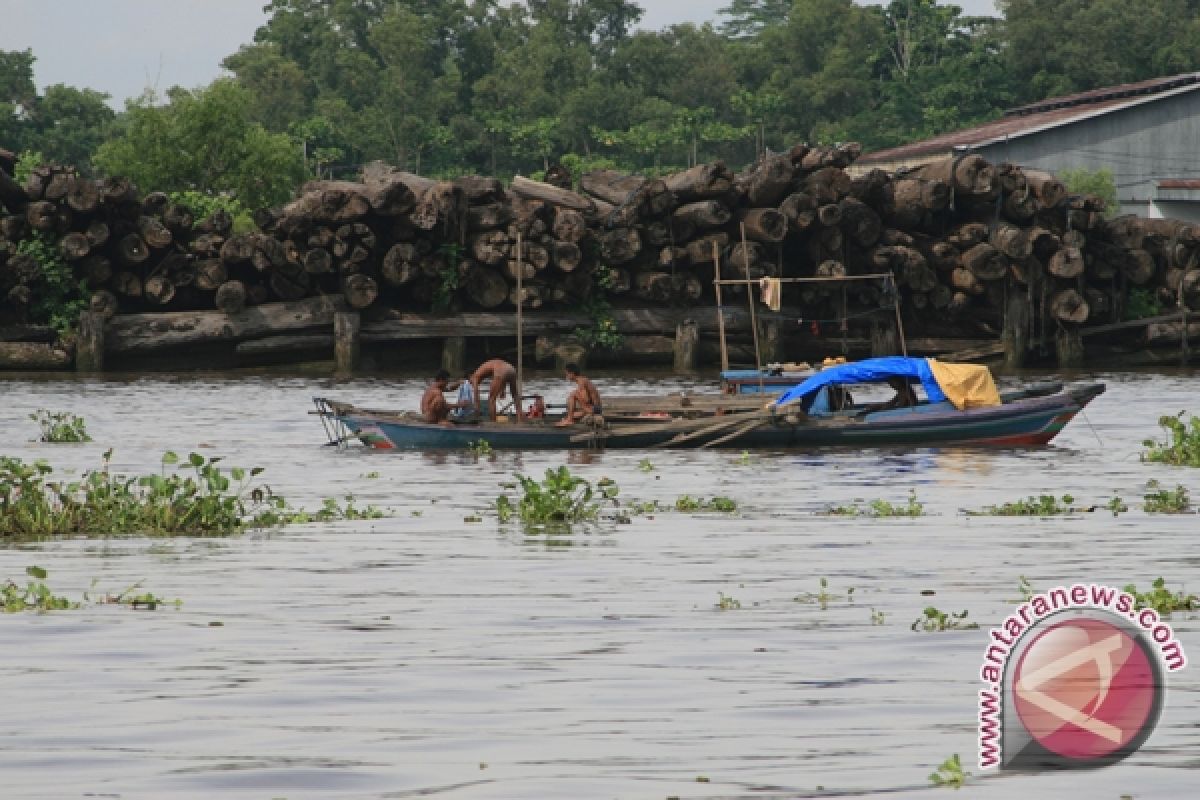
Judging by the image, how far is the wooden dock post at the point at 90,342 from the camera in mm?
36500

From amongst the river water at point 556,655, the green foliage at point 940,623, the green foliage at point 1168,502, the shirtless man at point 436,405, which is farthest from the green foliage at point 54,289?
the green foliage at point 940,623

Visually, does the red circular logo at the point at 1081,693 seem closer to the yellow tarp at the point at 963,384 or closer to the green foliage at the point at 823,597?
the green foliage at the point at 823,597

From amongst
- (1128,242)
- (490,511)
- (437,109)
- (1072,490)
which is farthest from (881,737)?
(437,109)

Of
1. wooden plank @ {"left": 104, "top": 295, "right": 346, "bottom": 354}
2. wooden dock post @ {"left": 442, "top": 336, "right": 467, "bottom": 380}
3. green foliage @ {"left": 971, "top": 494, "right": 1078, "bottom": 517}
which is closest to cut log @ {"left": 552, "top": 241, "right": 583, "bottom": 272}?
wooden dock post @ {"left": 442, "top": 336, "right": 467, "bottom": 380}

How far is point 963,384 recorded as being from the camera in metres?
23.5

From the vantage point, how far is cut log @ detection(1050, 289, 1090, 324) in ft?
126

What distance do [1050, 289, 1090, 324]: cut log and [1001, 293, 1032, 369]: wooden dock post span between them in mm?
549

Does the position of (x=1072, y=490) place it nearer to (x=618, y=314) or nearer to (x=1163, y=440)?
(x=1163, y=440)

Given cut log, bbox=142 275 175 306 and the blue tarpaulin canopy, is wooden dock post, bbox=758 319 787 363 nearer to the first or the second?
cut log, bbox=142 275 175 306

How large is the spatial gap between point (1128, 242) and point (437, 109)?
132 feet

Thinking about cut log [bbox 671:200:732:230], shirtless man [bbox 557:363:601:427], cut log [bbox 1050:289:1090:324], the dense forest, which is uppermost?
the dense forest

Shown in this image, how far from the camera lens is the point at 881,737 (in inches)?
295

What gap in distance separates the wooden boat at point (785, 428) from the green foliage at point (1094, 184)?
3068cm

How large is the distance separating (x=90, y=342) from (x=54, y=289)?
4.24 ft
